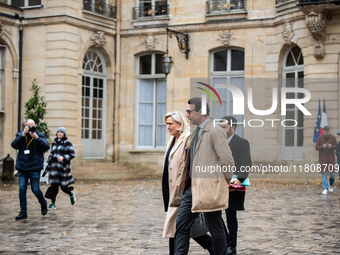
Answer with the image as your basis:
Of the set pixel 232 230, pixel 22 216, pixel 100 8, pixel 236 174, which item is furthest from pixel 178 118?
pixel 100 8

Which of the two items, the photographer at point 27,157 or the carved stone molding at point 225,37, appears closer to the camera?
the photographer at point 27,157

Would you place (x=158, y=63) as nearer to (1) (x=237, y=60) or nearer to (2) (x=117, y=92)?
(2) (x=117, y=92)

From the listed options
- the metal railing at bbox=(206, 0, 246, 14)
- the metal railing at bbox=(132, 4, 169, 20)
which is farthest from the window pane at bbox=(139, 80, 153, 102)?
the metal railing at bbox=(206, 0, 246, 14)

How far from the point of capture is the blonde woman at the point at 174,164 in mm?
6816

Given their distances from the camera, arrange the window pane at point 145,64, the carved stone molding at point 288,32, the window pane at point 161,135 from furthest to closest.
A: the window pane at point 145,64 < the window pane at point 161,135 < the carved stone molding at point 288,32

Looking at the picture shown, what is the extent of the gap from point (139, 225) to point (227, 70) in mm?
13175

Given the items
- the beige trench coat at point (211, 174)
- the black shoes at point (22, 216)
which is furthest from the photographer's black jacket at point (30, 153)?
the beige trench coat at point (211, 174)

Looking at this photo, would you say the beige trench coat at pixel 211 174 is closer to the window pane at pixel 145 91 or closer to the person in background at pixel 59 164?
the person in background at pixel 59 164

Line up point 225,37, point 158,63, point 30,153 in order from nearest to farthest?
point 30,153 < point 225,37 < point 158,63

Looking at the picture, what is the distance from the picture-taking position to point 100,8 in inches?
931

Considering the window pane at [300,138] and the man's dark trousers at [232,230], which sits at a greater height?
the window pane at [300,138]

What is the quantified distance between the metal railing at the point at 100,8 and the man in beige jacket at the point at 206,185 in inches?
670

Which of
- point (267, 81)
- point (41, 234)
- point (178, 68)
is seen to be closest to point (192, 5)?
point (178, 68)

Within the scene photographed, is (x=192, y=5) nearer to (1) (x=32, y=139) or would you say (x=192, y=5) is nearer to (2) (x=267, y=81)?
(2) (x=267, y=81)
